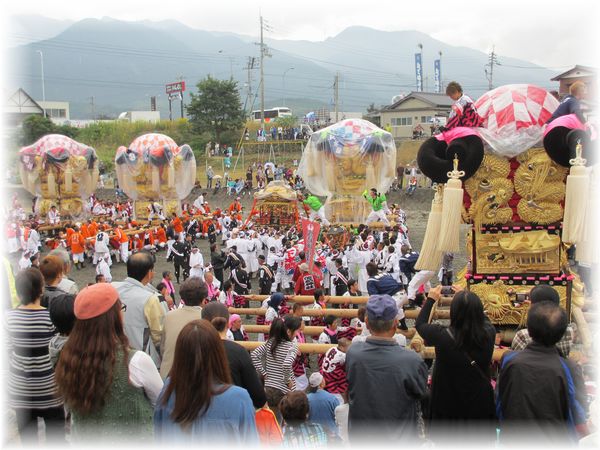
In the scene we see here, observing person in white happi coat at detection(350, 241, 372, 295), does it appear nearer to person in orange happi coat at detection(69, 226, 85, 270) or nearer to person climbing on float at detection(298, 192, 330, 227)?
person climbing on float at detection(298, 192, 330, 227)

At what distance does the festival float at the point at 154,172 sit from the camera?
2345cm

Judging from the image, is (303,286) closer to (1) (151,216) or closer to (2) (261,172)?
(1) (151,216)

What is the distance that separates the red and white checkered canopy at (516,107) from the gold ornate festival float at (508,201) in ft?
0.04

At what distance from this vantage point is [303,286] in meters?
9.73

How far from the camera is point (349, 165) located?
2041cm

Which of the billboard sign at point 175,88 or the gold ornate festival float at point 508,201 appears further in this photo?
the billboard sign at point 175,88

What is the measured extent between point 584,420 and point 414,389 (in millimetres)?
998

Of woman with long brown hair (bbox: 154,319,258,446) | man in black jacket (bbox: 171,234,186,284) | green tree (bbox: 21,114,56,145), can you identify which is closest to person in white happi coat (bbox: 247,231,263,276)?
man in black jacket (bbox: 171,234,186,284)

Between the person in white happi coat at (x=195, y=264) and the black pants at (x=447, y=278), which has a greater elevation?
the person in white happi coat at (x=195, y=264)

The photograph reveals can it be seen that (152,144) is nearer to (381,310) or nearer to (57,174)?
(57,174)

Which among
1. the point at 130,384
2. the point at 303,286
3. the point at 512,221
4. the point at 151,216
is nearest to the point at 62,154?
the point at 151,216

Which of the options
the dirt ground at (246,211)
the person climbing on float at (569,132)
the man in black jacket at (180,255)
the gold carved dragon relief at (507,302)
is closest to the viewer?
the person climbing on float at (569,132)

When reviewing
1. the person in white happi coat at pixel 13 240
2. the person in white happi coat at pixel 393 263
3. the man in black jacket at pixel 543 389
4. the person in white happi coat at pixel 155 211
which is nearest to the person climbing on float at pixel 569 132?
the man in black jacket at pixel 543 389

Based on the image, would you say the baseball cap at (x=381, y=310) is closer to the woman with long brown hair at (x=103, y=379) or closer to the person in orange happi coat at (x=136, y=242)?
the woman with long brown hair at (x=103, y=379)
